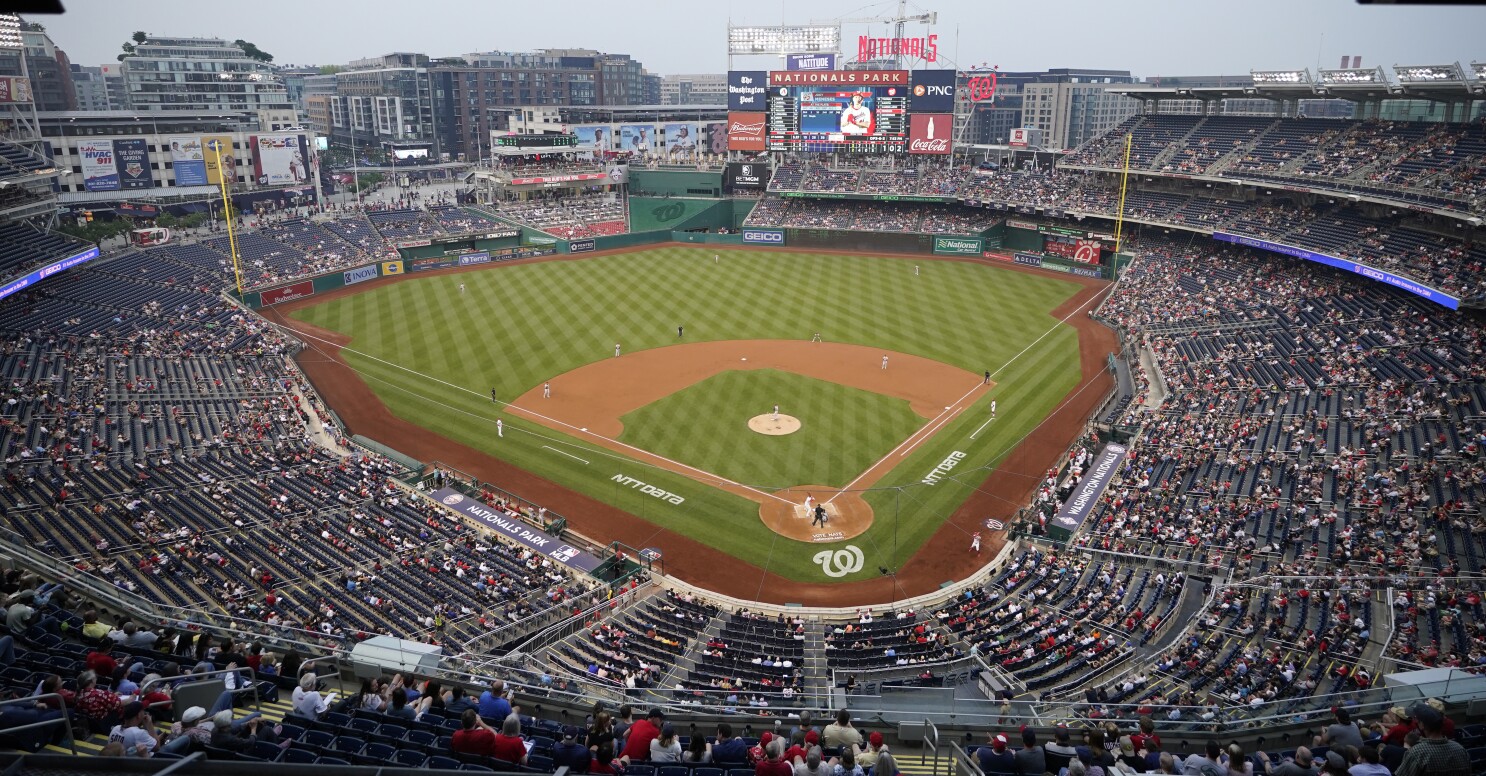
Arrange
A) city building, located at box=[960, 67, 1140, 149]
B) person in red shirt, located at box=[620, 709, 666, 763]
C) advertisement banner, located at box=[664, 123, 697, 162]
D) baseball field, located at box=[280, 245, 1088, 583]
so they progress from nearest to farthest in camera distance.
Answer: person in red shirt, located at box=[620, 709, 666, 763], baseball field, located at box=[280, 245, 1088, 583], advertisement banner, located at box=[664, 123, 697, 162], city building, located at box=[960, 67, 1140, 149]

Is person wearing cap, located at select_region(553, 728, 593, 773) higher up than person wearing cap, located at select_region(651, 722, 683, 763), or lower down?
higher up

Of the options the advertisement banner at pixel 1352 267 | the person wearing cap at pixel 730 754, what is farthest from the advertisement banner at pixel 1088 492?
the person wearing cap at pixel 730 754

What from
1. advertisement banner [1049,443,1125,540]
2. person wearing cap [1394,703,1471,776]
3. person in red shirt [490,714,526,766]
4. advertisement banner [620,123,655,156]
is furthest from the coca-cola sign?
person in red shirt [490,714,526,766]

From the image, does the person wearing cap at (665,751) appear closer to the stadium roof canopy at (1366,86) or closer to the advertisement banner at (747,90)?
the stadium roof canopy at (1366,86)

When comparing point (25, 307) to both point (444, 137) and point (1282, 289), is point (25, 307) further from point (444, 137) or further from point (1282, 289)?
point (444, 137)

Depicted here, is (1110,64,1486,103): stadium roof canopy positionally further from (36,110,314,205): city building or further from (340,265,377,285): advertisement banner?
(36,110,314,205): city building

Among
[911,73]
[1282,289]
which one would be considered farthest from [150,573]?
[911,73]
